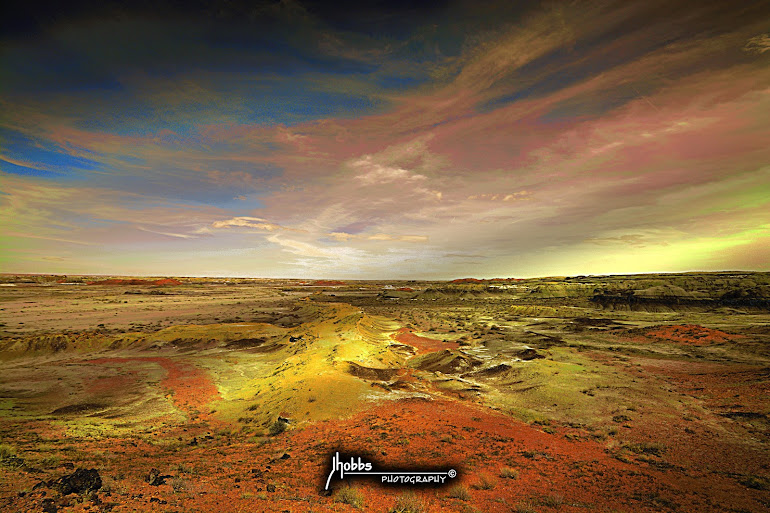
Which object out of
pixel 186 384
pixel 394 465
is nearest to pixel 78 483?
pixel 394 465

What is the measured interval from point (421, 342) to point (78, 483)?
33354mm

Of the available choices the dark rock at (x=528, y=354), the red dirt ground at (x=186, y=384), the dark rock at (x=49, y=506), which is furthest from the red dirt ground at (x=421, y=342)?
the dark rock at (x=49, y=506)

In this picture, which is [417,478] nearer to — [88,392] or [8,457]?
[8,457]

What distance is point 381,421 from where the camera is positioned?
1460cm

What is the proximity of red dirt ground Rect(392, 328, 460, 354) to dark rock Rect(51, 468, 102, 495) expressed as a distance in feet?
91.2

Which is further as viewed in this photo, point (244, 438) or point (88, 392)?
point (88, 392)

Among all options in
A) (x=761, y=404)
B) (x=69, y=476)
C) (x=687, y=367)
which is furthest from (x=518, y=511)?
(x=687, y=367)

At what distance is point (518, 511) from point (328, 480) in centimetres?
560

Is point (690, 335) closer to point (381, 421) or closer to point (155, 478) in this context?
point (381, 421)

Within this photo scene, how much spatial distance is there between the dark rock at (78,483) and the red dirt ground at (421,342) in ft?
91.2

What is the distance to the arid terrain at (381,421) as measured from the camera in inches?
330

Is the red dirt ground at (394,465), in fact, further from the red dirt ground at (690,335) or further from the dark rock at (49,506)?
the red dirt ground at (690,335)

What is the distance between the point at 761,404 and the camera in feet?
53.0

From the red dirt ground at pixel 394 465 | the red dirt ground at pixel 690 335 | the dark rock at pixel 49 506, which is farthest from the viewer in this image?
the red dirt ground at pixel 690 335
